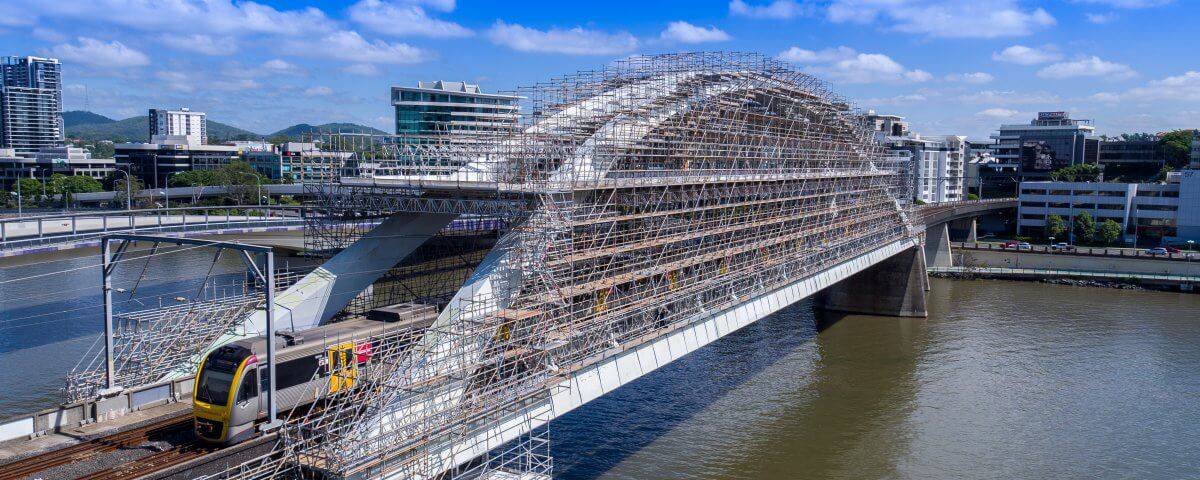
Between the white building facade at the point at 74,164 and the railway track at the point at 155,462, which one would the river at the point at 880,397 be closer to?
the railway track at the point at 155,462

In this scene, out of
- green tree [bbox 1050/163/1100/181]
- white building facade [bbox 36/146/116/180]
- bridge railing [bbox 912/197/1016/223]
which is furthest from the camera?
white building facade [bbox 36/146/116/180]

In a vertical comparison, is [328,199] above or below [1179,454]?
above

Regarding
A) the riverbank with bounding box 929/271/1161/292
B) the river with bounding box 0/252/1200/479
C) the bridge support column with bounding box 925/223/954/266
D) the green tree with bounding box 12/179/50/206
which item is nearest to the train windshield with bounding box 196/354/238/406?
the river with bounding box 0/252/1200/479

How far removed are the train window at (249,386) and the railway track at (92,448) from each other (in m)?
1.59

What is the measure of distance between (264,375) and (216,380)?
722mm

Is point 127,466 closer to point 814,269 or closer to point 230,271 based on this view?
point 814,269

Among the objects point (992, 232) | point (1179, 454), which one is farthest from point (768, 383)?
point (992, 232)

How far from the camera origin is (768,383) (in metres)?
26.5

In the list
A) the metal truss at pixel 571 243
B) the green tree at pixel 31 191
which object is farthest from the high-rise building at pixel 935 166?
the green tree at pixel 31 191

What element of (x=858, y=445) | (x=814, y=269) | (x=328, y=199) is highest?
(x=328, y=199)

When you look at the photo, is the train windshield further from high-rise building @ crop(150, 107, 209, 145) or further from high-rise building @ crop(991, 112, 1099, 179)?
high-rise building @ crop(150, 107, 209, 145)

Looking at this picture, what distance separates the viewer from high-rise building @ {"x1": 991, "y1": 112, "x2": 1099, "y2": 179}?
8831 centimetres

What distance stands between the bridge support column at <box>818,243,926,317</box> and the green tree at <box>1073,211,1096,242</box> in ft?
92.5

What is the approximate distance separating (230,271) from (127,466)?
34.4 m
